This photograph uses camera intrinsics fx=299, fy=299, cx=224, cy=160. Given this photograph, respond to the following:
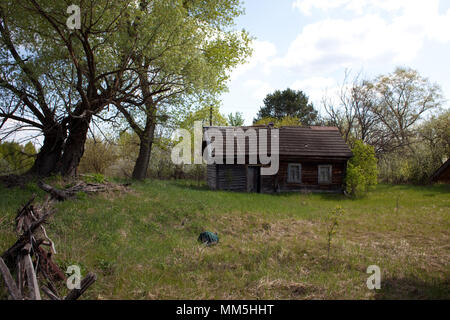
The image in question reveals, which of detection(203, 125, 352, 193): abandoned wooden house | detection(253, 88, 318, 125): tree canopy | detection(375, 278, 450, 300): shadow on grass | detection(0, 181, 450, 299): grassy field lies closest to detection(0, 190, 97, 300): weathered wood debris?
detection(0, 181, 450, 299): grassy field

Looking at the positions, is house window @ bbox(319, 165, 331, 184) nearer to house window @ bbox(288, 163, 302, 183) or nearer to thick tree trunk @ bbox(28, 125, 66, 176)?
house window @ bbox(288, 163, 302, 183)

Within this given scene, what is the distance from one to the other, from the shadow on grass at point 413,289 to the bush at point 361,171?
14845 millimetres

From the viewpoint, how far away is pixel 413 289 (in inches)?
225

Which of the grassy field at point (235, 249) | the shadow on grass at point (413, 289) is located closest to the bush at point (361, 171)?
the grassy field at point (235, 249)

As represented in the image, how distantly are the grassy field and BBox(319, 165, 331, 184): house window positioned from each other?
8655 millimetres

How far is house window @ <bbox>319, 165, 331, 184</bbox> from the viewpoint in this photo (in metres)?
22.6

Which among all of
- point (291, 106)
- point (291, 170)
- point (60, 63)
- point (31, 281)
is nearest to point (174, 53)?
point (60, 63)

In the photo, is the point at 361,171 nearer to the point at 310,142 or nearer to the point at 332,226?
the point at 310,142

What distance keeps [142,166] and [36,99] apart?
8.57m

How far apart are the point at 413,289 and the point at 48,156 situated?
590 inches

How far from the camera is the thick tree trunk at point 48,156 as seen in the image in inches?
550

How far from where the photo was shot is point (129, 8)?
Answer: 11266 mm

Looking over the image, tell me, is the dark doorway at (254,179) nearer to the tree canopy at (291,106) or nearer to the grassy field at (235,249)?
the grassy field at (235,249)
